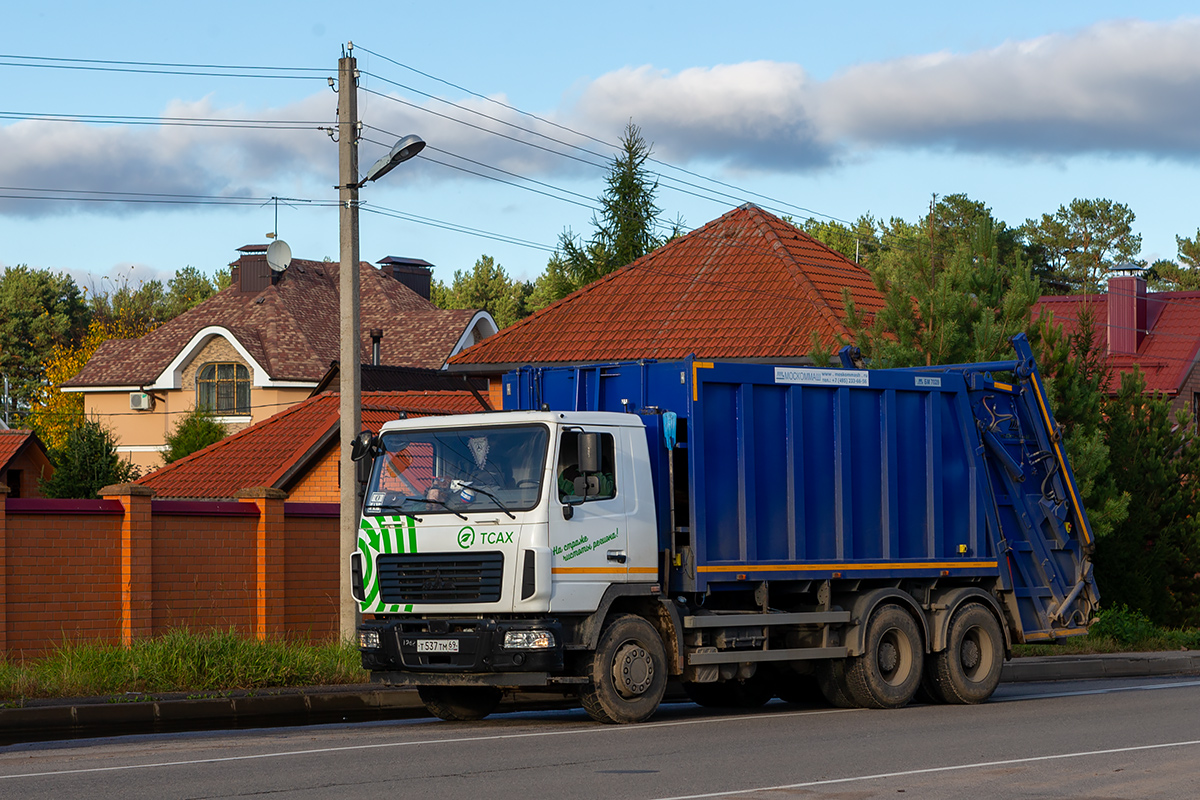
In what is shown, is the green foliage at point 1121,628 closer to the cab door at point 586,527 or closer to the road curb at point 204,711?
the road curb at point 204,711

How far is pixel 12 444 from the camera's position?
45125mm

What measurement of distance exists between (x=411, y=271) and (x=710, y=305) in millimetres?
48540

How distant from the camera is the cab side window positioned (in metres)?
12.6

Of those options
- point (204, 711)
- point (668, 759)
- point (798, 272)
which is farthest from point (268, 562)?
point (798, 272)

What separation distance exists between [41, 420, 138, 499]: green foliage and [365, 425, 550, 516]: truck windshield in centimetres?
2495

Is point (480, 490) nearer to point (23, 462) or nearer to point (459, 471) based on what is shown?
point (459, 471)

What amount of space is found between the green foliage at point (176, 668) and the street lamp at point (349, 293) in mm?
982

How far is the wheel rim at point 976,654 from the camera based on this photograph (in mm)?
15305

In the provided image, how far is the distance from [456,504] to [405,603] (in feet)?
3.23

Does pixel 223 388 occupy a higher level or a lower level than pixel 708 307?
higher

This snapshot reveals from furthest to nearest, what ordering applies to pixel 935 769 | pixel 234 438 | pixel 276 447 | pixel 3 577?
pixel 234 438, pixel 276 447, pixel 3 577, pixel 935 769

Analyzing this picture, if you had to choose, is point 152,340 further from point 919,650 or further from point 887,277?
point 919,650

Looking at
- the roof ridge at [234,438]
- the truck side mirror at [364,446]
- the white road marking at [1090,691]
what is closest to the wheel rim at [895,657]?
the white road marking at [1090,691]

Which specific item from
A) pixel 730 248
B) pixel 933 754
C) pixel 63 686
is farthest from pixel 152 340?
pixel 933 754
